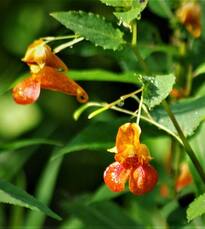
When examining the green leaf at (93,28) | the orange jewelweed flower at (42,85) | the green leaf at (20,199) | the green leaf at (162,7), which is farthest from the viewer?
the green leaf at (162,7)

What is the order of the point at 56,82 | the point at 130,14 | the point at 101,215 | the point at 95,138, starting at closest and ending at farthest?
the point at 130,14 < the point at 56,82 < the point at 95,138 < the point at 101,215

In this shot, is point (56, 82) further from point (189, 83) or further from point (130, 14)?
point (189, 83)

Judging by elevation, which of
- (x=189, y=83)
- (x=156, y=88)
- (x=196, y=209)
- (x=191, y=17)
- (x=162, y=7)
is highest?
(x=162, y=7)

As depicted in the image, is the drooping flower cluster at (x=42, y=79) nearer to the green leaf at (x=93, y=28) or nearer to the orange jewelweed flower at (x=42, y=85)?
the orange jewelweed flower at (x=42, y=85)

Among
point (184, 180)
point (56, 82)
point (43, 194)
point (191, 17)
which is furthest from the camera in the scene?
point (43, 194)

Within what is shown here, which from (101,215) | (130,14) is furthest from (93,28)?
(101,215)

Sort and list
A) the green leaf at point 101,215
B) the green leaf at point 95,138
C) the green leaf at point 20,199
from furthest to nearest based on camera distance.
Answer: the green leaf at point 101,215, the green leaf at point 95,138, the green leaf at point 20,199

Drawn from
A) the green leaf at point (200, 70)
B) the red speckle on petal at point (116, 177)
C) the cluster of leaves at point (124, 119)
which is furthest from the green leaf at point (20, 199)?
the green leaf at point (200, 70)

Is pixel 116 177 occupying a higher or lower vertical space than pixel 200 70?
lower

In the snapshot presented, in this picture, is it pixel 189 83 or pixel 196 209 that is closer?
pixel 196 209
